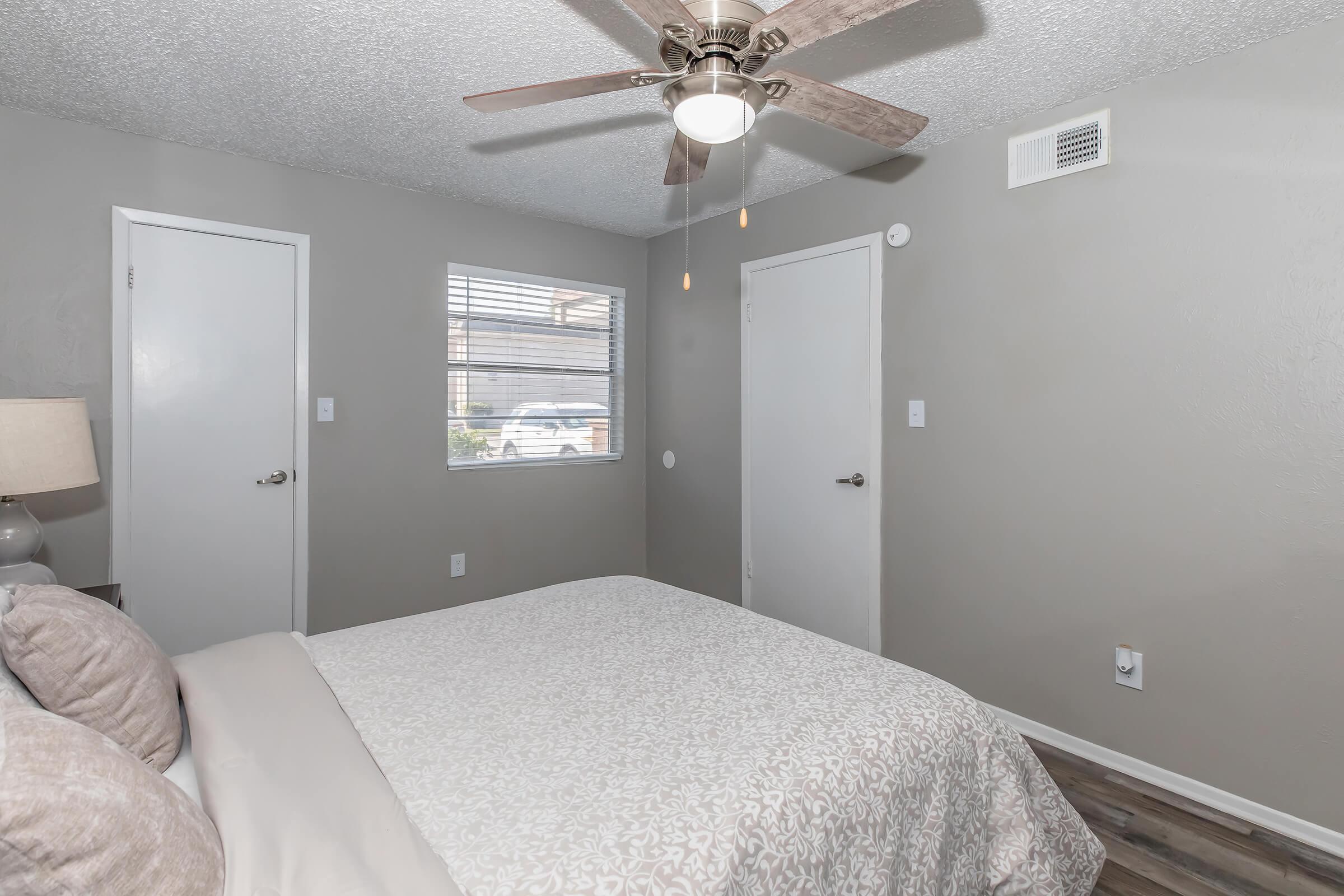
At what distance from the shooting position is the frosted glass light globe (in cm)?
156

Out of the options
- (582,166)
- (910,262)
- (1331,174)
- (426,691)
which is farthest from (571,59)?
(1331,174)

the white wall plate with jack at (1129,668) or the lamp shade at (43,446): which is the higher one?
the lamp shade at (43,446)

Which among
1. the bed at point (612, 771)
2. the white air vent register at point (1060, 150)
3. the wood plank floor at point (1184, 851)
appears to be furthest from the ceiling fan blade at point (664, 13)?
the wood plank floor at point (1184, 851)

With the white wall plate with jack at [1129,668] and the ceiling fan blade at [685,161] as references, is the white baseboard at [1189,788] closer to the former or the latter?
the white wall plate with jack at [1129,668]

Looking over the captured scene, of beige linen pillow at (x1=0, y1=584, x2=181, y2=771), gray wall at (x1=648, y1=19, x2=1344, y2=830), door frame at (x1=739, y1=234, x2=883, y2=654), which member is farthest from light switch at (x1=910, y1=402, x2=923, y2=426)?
beige linen pillow at (x1=0, y1=584, x2=181, y2=771)

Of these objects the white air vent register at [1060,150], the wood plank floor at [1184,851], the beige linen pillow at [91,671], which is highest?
the white air vent register at [1060,150]

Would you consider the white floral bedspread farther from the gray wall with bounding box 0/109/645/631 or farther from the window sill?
the window sill

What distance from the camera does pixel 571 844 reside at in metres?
1.03

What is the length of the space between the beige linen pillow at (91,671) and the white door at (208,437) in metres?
1.67

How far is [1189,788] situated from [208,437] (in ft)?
12.9

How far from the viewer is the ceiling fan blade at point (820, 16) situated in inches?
53.2

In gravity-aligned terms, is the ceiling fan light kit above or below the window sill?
above

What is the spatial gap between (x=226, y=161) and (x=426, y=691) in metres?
2.63

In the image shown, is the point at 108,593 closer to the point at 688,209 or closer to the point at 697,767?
the point at 697,767
